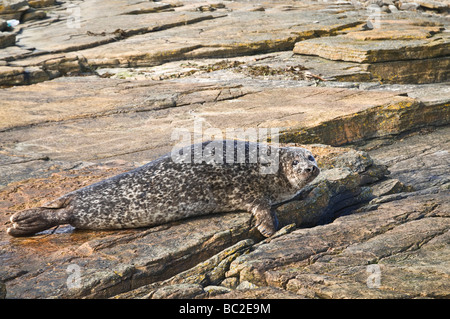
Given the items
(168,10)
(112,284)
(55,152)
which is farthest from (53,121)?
(168,10)

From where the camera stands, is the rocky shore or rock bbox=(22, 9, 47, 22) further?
rock bbox=(22, 9, 47, 22)

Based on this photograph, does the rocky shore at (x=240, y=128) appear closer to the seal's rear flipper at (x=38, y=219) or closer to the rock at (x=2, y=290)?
the rock at (x=2, y=290)

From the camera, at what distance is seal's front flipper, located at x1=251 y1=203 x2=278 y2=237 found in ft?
21.5

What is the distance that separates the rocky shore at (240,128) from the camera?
556 centimetres

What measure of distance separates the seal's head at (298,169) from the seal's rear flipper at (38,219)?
9.42 feet

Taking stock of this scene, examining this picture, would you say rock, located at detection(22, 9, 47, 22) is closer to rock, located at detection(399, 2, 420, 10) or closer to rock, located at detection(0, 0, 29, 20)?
rock, located at detection(0, 0, 29, 20)

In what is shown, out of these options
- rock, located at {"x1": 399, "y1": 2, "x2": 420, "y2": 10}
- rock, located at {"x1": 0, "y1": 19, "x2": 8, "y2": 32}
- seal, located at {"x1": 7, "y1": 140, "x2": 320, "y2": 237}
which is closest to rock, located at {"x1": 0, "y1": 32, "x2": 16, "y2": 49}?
rock, located at {"x1": 0, "y1": 19, "x2": 8, "y2": 32}

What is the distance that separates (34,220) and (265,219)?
2809 mm

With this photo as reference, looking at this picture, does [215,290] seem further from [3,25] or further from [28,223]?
[3,25]

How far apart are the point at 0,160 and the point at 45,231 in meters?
3.37

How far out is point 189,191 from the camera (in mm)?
6754

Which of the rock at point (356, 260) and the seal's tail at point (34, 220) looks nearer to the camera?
the rock at point (356, 260)

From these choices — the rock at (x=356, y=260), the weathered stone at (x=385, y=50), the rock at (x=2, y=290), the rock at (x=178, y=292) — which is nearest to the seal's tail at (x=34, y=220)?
the rock at (x=2, y=290)

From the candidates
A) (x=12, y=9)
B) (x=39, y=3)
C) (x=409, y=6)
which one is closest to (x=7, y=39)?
(x=12, y=9)
